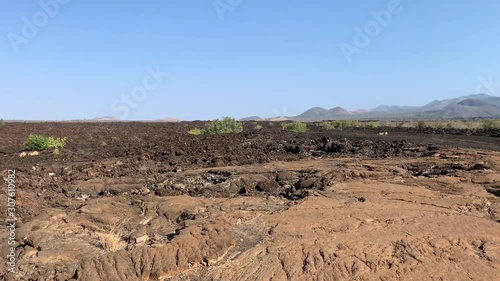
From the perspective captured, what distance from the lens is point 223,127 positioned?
111 ft

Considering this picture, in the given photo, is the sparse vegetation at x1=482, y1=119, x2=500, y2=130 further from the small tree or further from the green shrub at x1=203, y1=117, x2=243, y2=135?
the green shrub at x1=203, y1=117, x2=243, y2=135

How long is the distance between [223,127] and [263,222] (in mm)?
26181

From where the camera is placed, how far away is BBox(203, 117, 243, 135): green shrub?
109 ft

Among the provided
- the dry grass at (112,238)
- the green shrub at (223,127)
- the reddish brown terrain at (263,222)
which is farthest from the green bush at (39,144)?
the dry grass at (112,238)

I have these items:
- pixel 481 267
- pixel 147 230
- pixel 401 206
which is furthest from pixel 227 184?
pixel 481 267

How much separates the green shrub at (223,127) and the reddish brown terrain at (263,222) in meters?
18.7

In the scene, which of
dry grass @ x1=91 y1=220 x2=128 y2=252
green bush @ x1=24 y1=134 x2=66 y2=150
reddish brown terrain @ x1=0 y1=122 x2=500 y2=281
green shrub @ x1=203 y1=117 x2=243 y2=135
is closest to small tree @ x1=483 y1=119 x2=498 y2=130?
green shrub @ x1=203 y1=117 x2=243 y2=135

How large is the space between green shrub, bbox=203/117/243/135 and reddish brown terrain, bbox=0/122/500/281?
61.3 ft

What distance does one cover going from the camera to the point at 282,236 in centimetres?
718

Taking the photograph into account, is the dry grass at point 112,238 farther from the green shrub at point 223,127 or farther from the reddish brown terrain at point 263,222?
the green shrub at point 223,127

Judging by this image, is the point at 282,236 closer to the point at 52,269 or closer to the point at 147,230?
the point at 147,230

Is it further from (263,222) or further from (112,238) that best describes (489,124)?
(112,238)

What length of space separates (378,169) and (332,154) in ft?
16.2

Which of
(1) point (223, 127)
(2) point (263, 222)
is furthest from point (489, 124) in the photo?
(2) point (263, 222)
